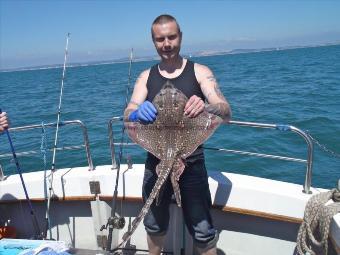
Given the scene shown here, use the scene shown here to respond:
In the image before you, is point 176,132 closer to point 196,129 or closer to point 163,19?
point 196,129

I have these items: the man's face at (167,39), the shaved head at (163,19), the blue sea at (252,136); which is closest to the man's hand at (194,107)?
the man's face at (167,39)

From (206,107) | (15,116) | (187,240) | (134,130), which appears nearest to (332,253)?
(187,240)

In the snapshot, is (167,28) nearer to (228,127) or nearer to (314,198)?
(314,198)

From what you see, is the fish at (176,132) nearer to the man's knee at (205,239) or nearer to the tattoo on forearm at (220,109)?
the tattoo on forearm at (220,109)

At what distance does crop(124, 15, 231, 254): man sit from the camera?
10.2ft

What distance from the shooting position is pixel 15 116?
19.5 metres

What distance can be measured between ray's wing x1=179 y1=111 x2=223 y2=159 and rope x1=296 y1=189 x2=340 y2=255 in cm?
136

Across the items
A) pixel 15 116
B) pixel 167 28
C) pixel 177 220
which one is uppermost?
pixel 167 28

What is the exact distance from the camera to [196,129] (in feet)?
9.58

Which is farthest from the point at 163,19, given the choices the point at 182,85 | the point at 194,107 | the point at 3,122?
the point at 3,122

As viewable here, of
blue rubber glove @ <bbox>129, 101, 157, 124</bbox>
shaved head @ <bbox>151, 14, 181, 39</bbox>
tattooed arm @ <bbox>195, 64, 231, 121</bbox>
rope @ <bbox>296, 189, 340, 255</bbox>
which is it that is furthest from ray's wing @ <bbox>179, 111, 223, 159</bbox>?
rope @ <bbox>296, 189, 340, 255</bbox>

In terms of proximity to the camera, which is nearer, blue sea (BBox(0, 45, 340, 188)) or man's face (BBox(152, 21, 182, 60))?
man's face (BBox(152, 21, 182, 60))

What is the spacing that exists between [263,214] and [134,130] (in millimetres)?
1756

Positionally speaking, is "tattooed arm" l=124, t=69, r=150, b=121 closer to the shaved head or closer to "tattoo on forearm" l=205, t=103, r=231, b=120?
the shaved head
